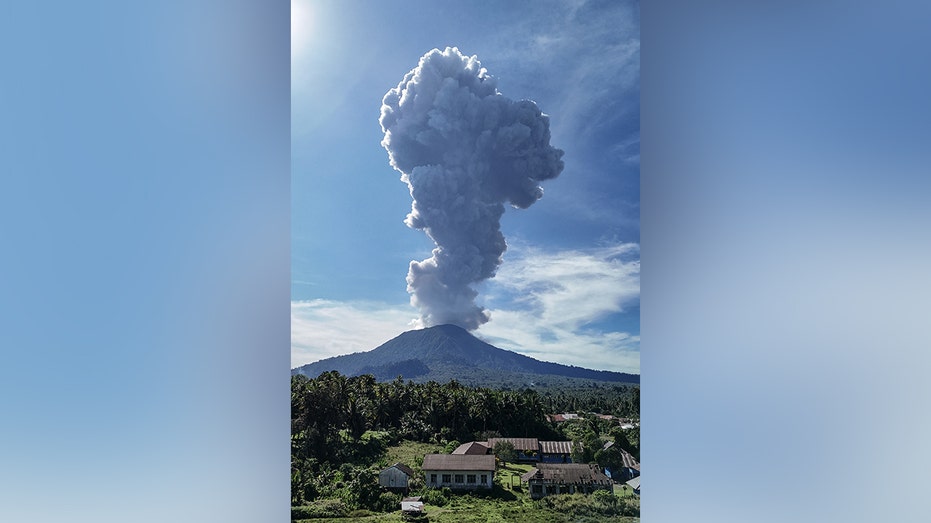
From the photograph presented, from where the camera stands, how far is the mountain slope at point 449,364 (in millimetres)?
3150

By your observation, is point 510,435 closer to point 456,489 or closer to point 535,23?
point 456,489

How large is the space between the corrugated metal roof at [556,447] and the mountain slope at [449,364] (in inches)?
14.7

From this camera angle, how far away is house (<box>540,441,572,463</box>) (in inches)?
122

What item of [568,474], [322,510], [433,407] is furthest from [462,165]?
[322,510]

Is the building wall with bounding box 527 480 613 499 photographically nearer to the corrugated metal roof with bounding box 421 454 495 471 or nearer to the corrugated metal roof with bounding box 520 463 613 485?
the corrugated metal roof with bounding box 520 463 613 485

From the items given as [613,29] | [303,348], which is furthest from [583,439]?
[613,29]

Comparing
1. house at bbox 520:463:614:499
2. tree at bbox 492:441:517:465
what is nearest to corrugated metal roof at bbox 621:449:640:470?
house at bbox 520:463:614:499

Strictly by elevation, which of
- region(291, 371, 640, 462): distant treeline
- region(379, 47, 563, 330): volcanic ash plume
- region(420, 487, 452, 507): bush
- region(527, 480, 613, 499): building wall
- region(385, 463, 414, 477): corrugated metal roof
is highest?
region(379, 47, 563, 330): volcanic ash plume

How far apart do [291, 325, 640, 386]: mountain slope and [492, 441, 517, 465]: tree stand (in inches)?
14.5

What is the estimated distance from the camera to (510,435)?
3.17 metres

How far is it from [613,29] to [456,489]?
292 cm
